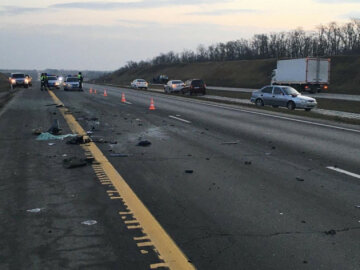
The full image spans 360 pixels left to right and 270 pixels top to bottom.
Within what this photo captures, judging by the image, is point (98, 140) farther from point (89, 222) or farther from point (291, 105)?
point (291, 105)

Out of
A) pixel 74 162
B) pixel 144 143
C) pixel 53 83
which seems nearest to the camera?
pixel 74 162

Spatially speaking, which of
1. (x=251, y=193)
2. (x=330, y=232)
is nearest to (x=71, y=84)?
(x=251, y=193)

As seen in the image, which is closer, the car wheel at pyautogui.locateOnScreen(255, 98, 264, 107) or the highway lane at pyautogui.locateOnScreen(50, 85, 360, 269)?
the highway lane at pyautogui.locateOnScreen(50, 85, 360, 269)

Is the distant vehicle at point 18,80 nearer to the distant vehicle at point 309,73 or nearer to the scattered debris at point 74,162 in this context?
the distant vehicle at point 309,73

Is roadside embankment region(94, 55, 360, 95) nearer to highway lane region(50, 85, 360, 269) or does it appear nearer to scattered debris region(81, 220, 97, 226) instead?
highway lane region(50, 85, 360, 269)

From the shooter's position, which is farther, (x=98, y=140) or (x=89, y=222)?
(x=98, y=140)

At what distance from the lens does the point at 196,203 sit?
575cm

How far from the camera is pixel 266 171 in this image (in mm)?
7836

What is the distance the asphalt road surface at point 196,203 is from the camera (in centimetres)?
405

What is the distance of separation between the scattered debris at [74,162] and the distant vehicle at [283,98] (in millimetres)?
17811

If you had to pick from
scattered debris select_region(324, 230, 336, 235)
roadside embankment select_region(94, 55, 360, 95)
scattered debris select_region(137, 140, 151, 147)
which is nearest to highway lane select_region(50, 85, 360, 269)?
scattered debris select_region(324, 230, 336, 235)

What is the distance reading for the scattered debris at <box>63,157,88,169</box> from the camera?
8008 millimetres

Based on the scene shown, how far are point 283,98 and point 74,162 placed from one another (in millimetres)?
18576

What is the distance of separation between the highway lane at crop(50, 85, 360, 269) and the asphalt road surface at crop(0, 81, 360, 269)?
2cm
